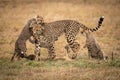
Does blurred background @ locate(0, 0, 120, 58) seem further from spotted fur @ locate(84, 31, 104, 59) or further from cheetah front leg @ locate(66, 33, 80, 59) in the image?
spotted fur @ locate(84, 31, 104, 59)

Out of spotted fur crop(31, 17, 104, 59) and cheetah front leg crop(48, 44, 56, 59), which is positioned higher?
spotted fur crop(31, 17, 104, 59)

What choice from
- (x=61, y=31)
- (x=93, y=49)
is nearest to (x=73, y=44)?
(x=61, y=31)

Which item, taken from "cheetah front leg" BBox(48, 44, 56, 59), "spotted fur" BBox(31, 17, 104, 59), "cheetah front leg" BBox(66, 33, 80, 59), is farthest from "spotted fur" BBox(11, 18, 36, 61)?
"cheetah front leg" BBox(66, 33, 80, 59)

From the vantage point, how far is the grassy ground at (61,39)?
1277 cm

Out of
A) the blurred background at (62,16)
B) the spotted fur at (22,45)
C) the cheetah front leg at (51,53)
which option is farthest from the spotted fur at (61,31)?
the blurred background at (62,16)

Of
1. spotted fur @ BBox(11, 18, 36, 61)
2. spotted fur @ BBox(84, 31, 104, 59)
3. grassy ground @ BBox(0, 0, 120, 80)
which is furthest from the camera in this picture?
spotted fur @ BBox(11, 18, 36, 61)

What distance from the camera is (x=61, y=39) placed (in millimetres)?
19250

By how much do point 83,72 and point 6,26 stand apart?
9.66m

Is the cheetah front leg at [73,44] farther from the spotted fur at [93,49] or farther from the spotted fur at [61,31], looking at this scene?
the spotted fur at [93,49]

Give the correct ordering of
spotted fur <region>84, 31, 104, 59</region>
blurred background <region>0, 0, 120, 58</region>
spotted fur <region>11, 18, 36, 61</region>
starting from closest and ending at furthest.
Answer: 1. spotted fur <region>84, 31, 104, 59</region>
2. spotted fur <region>11, 18, 36, 61</region>
3. blurred background <region>0, 0, 120, 58</region>

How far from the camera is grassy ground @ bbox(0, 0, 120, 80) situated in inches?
503

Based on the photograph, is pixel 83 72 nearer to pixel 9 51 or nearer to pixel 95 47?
pixel 95 47

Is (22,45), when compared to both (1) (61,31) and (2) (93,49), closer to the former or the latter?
(1) (61,31)

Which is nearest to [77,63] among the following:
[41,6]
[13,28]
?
[13,28]
